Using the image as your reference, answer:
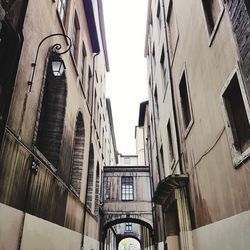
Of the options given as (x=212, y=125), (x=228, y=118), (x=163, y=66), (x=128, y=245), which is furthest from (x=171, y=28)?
(x=128, y=245)

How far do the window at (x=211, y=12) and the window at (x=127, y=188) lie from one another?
51.9ft

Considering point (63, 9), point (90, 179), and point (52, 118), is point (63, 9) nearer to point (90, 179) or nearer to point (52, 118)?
point (52, 118)

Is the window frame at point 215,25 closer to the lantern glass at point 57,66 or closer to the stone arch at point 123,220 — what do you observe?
the lantern glass at point 57,66

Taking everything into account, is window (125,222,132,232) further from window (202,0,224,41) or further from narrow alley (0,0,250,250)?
window (202,0,224,41)

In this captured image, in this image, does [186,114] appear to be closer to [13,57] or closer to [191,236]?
[191,236]

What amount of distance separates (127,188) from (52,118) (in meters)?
13.2

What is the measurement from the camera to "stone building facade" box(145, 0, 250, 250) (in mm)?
3715

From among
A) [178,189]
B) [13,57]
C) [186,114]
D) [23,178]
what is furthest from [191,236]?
[13,57]

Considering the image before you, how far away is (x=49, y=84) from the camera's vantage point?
7.92m

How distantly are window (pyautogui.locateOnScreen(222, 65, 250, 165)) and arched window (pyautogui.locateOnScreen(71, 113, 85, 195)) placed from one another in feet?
22.8

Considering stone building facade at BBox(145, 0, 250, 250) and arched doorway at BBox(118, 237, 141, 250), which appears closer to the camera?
stone building facade at BBox(145, 0, 250, 250)

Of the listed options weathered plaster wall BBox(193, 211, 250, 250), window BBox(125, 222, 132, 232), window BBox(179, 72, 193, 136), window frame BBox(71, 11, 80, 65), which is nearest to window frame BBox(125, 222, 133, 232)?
window BBox(125, 222, 132, 232)

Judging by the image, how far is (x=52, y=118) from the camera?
7703mm

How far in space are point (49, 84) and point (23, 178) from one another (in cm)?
385
